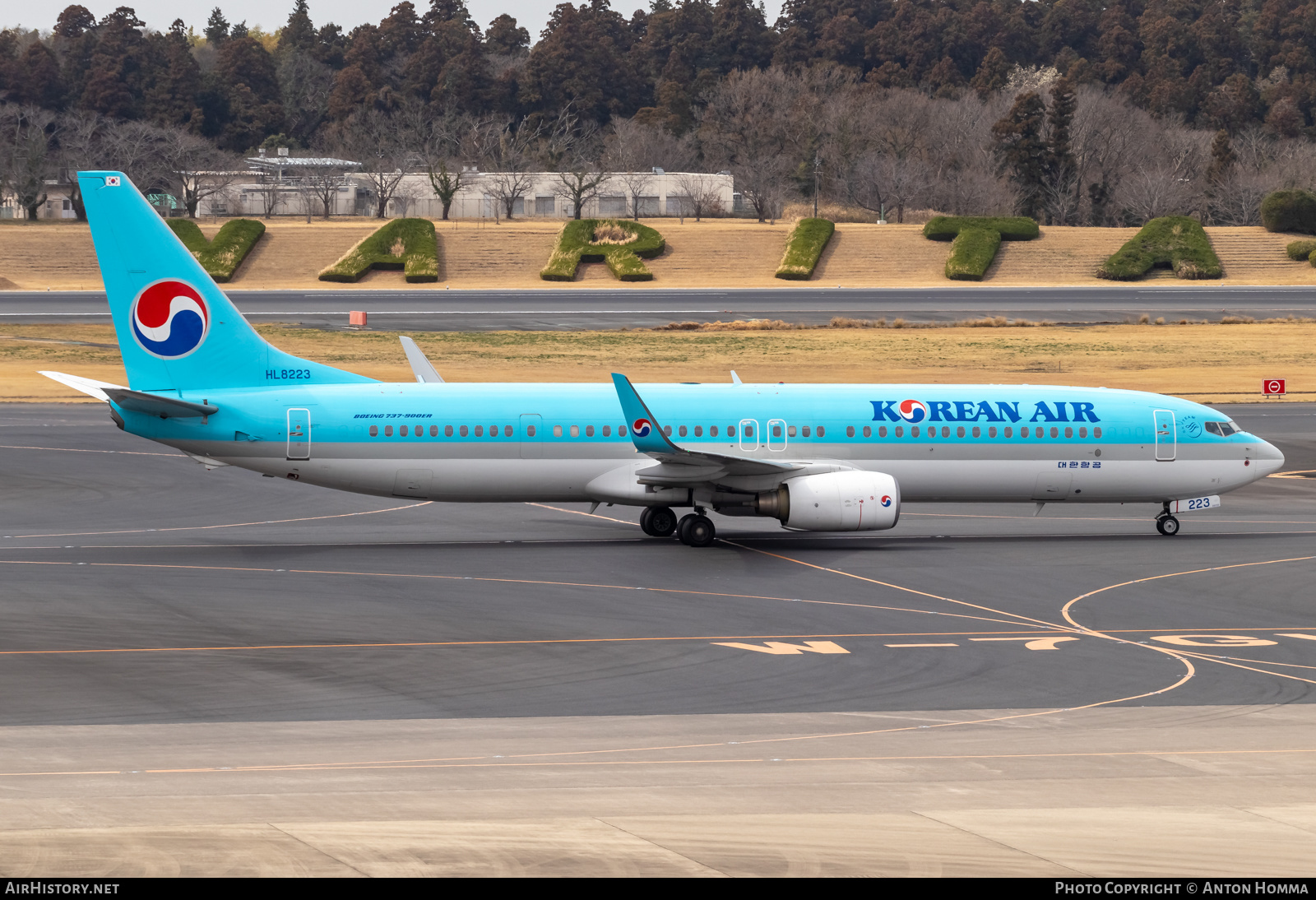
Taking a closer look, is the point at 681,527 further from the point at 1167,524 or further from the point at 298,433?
the point at 1167,524

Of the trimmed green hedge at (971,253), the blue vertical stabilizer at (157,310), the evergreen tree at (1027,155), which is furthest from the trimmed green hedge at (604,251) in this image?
the blue vertical stabilizer at (157,310)

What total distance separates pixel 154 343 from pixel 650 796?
Answer: 24098 mm

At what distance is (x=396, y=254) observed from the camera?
137750mm

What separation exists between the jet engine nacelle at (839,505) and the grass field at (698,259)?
Result: 3784 inches

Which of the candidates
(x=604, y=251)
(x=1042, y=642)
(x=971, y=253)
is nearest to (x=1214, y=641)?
(x=1042, y=642)

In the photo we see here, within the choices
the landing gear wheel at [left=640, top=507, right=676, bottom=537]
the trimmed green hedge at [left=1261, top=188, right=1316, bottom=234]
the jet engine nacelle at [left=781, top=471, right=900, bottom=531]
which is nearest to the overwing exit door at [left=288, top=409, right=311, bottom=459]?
the landing gear wheel at [left=640, top=507, right=676, bottom=537]

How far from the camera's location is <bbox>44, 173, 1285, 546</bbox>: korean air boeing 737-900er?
119ft

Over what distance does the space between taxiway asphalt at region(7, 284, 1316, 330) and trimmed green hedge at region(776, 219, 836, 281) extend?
630cm

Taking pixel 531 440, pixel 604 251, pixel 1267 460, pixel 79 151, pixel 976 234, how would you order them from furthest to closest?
pixel 79 151 → pixel 976 234 → pixel 604 251 → pixel 1267 460 → pixel 531 440

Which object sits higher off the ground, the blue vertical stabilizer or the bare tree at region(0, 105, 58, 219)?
the bare tree at region(0, 105, 58, 219)

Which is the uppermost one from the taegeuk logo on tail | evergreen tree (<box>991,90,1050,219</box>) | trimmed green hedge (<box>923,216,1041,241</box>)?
evergreen tree (<box>991,90,1050,219</box>)

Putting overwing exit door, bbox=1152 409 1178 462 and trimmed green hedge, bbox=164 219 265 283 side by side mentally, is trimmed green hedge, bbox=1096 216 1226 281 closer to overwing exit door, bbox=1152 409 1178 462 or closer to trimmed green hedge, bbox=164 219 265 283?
trimmed green hedge, bbox=164 219 265 283

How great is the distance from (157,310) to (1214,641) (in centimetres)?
2533

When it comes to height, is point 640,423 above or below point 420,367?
below
